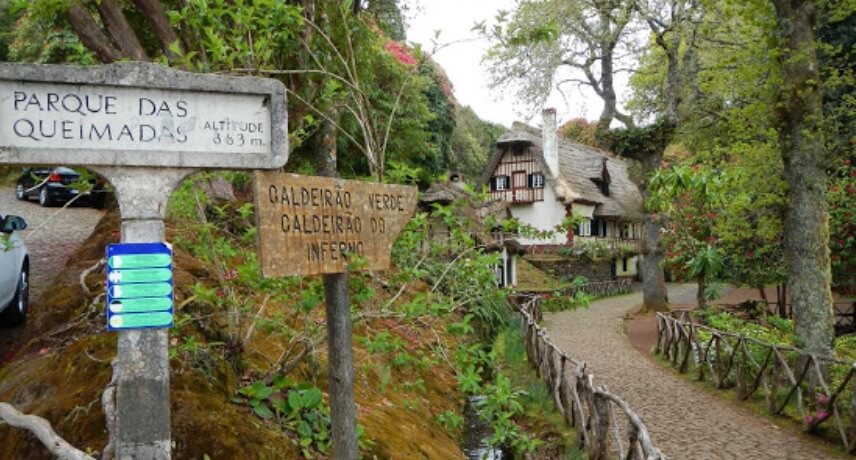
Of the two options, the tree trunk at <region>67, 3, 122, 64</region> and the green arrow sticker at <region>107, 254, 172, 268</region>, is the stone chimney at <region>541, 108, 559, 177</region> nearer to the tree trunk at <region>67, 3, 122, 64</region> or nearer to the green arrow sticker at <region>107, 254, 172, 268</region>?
the tree trunk at <region>67, 3, 122, 64</region>

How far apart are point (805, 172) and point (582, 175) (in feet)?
97.0

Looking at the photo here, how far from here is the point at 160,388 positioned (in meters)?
2.62

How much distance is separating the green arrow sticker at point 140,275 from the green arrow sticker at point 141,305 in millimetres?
76

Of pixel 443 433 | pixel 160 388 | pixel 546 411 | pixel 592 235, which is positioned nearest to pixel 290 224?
pixel 160 388

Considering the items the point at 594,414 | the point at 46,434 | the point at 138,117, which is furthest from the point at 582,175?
the point at 138,117

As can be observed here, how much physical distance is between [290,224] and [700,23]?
19.0m

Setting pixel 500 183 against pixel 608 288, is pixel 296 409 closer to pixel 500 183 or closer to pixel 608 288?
pixel 608 288

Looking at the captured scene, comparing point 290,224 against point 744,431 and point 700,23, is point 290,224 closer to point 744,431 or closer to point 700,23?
point 744,431

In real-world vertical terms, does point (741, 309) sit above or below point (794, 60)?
below

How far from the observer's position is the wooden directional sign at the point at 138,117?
2.52 m

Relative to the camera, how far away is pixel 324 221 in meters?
3.08

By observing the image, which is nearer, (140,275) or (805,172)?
(140,275)

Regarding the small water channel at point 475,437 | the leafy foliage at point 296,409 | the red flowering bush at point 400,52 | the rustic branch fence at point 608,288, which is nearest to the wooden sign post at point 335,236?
the leafy foliage at point 296,409

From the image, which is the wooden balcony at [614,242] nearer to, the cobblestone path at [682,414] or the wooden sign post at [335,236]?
the cobblestone path at [682,414]
